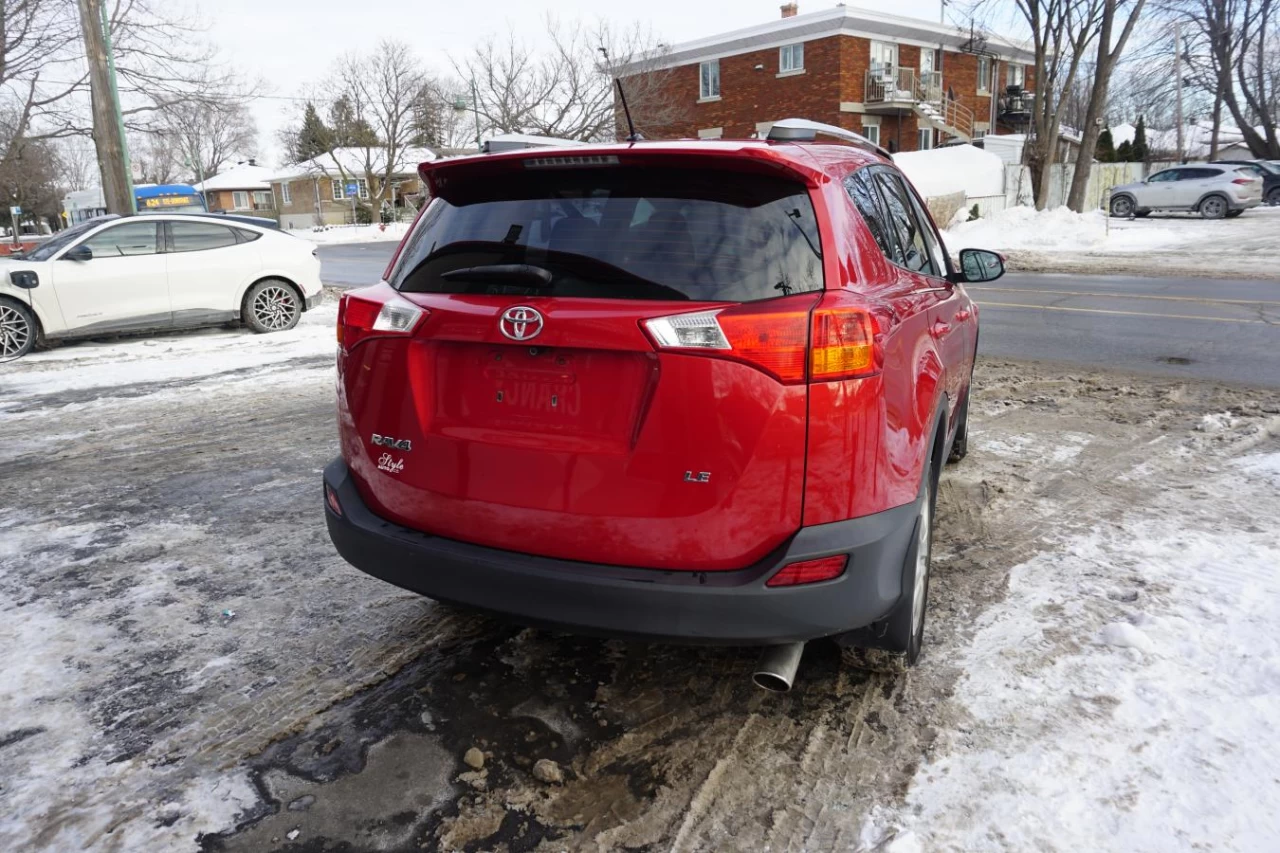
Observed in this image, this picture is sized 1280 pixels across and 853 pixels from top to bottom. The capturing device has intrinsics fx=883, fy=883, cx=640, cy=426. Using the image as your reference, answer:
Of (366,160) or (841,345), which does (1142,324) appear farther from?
(366,160)

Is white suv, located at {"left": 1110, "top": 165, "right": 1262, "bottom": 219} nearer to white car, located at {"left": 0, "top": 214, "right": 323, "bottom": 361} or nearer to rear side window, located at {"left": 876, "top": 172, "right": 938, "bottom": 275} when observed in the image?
white car, located at {"left": 0, "top": 214, "right": 323, "bottom": 361}

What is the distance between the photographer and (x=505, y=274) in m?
2.64

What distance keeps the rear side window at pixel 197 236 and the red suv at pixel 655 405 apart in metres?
9.54

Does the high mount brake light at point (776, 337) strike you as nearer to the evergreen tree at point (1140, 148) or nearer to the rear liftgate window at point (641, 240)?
the rear liftgate window at point (641, 240)

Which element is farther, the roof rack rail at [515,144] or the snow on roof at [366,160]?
the snow on roof at [366,160]

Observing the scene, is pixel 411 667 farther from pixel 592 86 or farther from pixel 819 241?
pixel 592 86

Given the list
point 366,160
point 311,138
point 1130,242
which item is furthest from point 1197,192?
point 311,138

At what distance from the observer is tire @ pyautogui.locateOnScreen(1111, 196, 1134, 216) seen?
3095cm

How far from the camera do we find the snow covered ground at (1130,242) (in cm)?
1773

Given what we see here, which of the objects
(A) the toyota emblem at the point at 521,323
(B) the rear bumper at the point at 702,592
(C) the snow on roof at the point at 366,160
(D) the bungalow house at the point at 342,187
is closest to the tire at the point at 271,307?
(B) the rear bumper at the point at 702,592

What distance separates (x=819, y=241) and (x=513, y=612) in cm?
139

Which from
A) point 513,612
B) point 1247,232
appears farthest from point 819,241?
point 1247,232

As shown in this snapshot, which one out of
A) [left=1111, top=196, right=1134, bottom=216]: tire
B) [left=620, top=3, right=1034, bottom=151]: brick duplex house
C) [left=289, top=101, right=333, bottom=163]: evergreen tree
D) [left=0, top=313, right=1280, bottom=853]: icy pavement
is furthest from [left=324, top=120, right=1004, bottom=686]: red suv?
[left=289, top=101, right=333, bottom=163]: evergreen tree

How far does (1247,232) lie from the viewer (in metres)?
23.8
